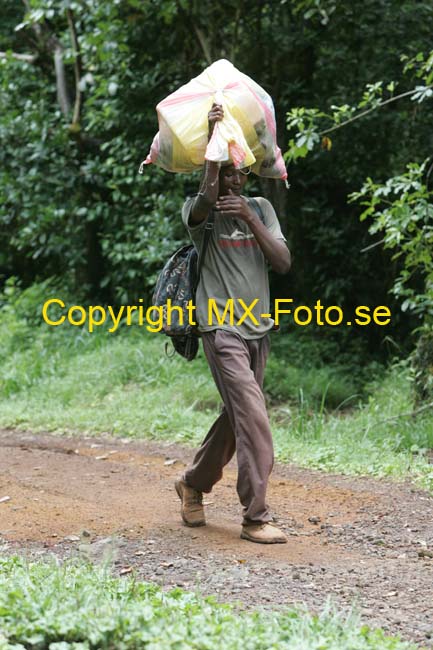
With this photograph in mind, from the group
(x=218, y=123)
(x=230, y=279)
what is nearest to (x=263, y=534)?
(x=230, y=279)

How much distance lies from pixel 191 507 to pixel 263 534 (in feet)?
1.73

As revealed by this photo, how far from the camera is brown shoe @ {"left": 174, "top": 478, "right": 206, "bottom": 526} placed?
5.18 meters

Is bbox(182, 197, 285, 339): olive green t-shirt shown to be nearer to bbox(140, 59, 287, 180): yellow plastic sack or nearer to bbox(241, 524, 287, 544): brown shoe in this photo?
bbox(140, 59, 287, 180): yellow plastic sack

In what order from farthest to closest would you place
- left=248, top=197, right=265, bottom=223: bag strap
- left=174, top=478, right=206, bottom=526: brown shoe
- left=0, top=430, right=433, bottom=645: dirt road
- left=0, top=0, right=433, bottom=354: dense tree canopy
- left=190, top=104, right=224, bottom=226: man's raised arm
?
left=0, top=0, right=433, bottom=354: dense tree canopy, left=174, top=478, right=206, bottom=526: brown shoe, left=248, top=197, right=265, bottom=223: bag strap, left=190, top=104, right=224, bottom=226: man's raised arm, left=0, top=430, right=433, bottom=645: dirt road

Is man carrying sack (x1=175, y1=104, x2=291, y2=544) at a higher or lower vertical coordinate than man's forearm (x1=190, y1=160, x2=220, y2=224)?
lower

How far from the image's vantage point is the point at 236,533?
16.6 feet

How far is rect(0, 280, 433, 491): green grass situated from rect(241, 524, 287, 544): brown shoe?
1.65 metres

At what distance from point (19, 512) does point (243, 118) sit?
257cm

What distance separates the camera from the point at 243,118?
4750 mm

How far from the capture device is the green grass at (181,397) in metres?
7.35

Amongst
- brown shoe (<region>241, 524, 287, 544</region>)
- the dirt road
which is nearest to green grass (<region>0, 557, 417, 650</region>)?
the dirt road

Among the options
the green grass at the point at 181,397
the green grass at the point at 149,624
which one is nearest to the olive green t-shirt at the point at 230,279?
Answer: the green grass at the point at 149,624

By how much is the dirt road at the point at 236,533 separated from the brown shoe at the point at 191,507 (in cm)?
7

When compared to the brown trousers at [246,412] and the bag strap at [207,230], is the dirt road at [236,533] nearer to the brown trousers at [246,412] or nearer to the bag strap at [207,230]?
the brown trousers at [246,412]
